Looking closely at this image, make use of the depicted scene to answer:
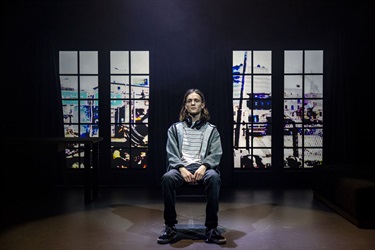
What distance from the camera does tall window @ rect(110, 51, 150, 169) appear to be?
5750 mm

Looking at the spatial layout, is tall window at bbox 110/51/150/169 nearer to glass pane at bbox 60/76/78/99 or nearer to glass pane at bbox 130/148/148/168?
glass pane at bbox 130/148/148/168

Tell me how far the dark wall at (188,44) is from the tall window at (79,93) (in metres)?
0.23

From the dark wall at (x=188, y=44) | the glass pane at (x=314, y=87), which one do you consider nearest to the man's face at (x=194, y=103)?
the dark wall at (x=188, y=44)

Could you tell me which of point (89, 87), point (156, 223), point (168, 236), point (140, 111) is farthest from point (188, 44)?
point (168, 236)

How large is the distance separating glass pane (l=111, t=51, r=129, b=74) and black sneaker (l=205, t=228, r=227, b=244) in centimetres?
334

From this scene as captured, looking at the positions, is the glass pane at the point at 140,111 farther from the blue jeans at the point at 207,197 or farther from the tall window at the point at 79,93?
the blue jeans at the point at 207,197

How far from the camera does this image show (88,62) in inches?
227

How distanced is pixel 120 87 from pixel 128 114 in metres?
0.48

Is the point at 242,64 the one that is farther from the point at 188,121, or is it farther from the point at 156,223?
the point at 156,223

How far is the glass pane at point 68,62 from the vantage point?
5719 millimetres

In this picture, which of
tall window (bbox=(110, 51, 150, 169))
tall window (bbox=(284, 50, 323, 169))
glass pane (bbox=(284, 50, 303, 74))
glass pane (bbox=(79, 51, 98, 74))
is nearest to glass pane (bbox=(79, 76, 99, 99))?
glass pane (bbox=(79, 51, 98, 74))

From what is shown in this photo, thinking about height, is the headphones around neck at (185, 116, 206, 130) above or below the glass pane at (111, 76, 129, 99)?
below
